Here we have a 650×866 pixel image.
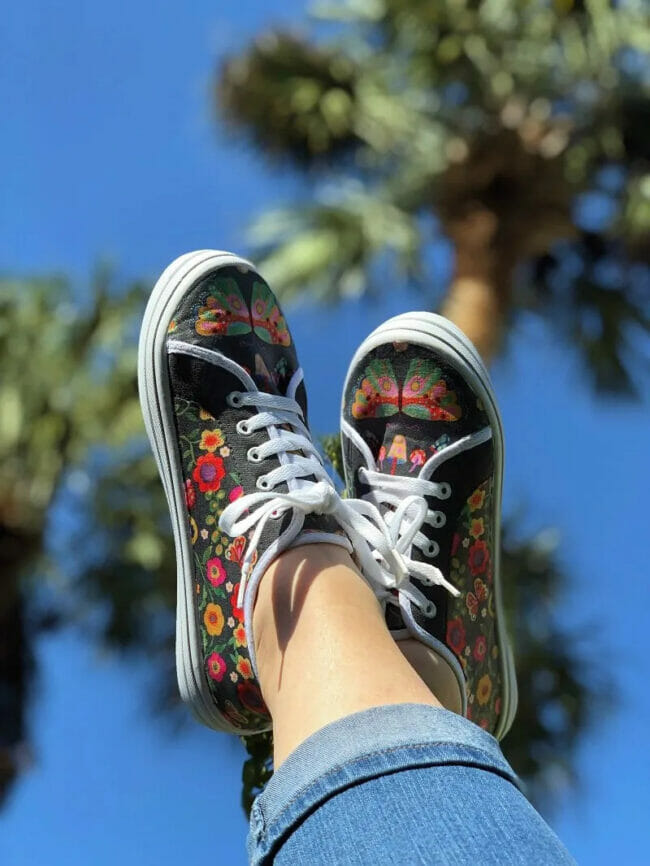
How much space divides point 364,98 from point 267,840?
18.0 feet

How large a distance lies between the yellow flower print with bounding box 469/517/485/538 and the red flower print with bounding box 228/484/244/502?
0.44m

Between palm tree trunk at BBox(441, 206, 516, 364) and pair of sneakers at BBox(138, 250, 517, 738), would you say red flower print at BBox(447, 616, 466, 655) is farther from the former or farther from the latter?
palm tree trunk at BBox(441, 206, 516, 364)

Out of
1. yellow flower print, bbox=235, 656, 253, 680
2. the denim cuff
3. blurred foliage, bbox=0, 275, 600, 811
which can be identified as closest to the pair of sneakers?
yellow flower print, bbox=235, 656, 253, 680

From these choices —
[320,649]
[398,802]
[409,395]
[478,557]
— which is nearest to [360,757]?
[398,802]

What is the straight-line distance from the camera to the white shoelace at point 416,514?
4.65 feet

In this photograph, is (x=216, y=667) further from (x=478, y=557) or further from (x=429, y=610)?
(x=478, y=557)

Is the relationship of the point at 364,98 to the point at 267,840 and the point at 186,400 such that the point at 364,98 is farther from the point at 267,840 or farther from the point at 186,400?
the point at 267,840

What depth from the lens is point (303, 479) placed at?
140 centimetres

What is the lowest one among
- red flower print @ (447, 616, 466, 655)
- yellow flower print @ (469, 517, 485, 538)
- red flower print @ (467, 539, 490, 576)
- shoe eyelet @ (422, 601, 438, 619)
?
red flower print @ (447, 616, 466, 655)

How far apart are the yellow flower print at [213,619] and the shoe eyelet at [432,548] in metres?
0.40

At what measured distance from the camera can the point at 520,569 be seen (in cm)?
426

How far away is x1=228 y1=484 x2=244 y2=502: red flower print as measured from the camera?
143 cm

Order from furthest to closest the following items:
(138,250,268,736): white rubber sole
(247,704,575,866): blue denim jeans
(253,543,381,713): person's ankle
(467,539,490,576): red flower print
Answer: (467,539,490,576): red flower print, (138,250,268,736): white rubber sole, (253,543,381,713): person's ankle, (247,704,575,866): blue denim jeans

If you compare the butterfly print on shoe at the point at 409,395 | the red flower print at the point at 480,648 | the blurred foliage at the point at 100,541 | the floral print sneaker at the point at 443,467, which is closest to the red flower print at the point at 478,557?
the floral print sneaker at the point at 443,467
